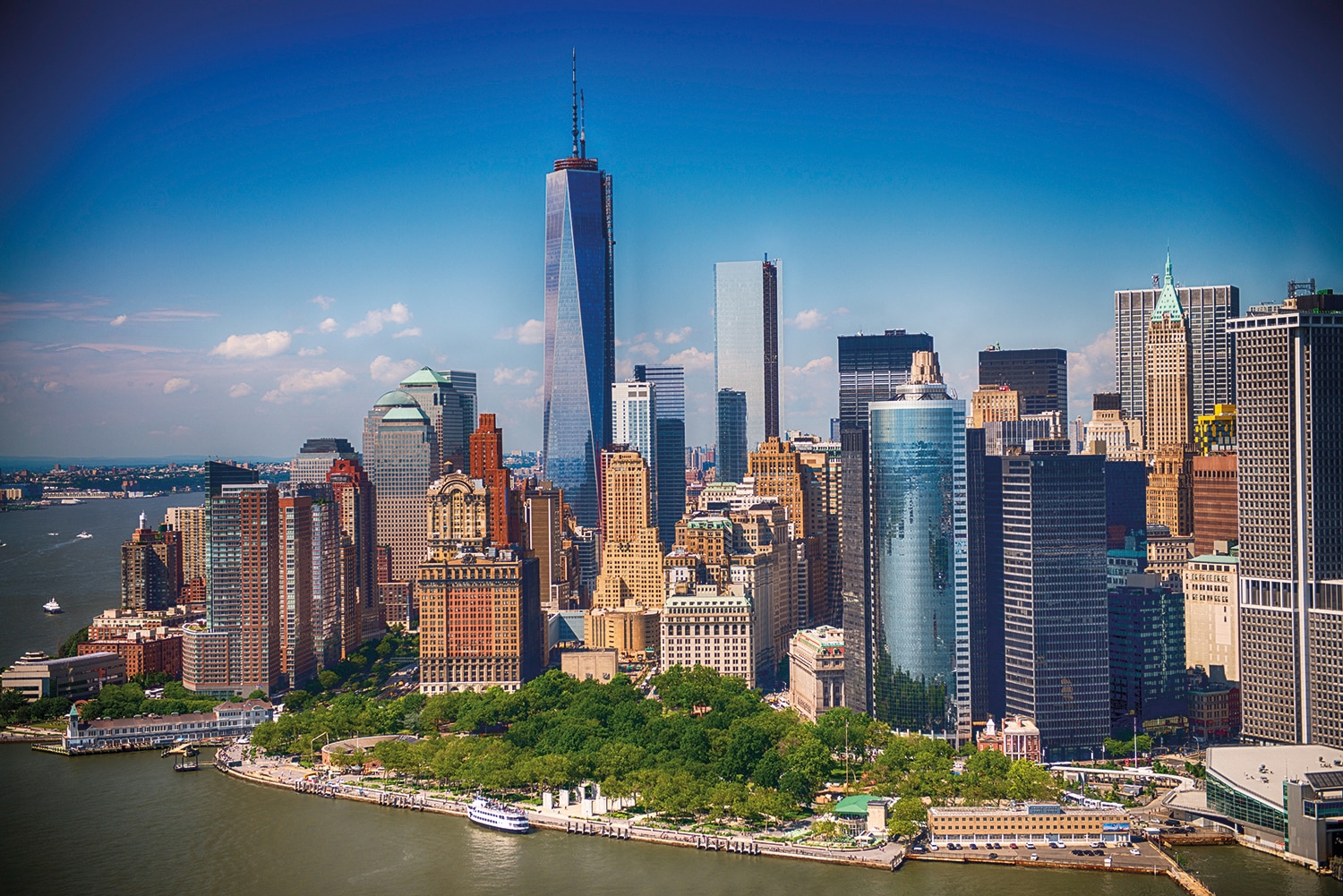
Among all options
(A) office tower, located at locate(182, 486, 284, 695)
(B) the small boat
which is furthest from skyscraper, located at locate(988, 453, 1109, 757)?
(A) office tower, located at locate(182, 486, 284, 695)

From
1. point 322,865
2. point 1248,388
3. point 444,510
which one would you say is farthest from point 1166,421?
→ point 322,865

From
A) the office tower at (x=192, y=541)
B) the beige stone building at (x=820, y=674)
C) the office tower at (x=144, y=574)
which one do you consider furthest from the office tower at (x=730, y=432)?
the beige stone building at (x=820, y=674)

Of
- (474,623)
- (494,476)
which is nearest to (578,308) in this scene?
(494,476)

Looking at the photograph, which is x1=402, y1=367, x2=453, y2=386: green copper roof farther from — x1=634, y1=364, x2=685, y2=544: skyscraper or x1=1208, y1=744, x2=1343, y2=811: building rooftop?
x1=1208, y1=744, x2=1343, y2=811: building rooftop

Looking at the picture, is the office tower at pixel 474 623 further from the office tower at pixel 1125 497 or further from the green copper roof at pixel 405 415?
the green copper roof at pixel 405 415

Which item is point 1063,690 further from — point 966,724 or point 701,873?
point 701,873
